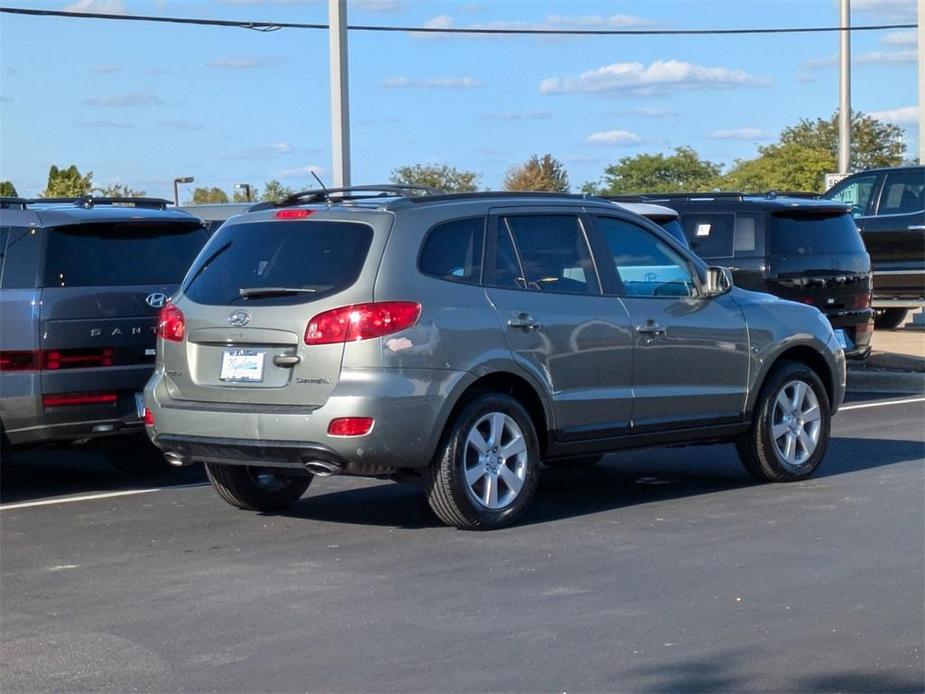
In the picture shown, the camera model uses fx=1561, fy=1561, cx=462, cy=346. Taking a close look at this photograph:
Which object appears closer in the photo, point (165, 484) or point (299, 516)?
point (299, 516)

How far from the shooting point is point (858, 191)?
22.2 metres

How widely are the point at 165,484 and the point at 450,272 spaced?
3.31m

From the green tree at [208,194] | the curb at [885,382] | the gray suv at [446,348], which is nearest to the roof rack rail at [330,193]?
the gray suv at [446,348]

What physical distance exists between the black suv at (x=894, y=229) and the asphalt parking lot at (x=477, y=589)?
36.1 feet

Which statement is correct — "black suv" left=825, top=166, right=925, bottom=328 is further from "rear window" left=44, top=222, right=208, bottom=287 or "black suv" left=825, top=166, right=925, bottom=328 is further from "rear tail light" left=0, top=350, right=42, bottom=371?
"rear tail light" left=0, top=350, right=42, bottom=371

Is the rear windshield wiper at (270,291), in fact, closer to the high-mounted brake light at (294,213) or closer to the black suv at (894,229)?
the high-mounted brake light at (294,213)

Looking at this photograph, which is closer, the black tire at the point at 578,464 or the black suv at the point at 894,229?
the black tire at the point at 578,464

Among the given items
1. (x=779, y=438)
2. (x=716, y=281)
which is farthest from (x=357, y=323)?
(x=779, y=438)

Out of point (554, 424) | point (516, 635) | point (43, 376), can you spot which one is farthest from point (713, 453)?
point (516, 635)

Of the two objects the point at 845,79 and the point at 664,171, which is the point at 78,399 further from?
the point at 664,171

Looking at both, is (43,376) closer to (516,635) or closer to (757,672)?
(516,635)

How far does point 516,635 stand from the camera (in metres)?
6.30

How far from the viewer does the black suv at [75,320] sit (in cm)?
964

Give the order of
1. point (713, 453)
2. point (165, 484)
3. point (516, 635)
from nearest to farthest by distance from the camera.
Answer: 1. point (516, 635)
2. point (165, 484)
3. point (713, 453)
